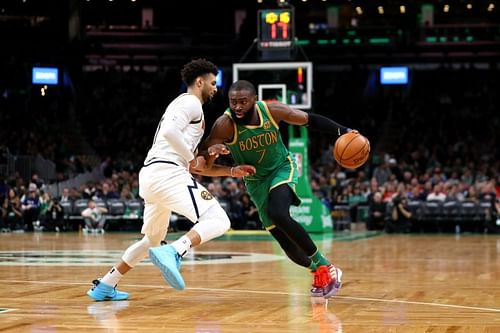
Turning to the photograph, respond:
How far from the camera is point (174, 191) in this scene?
20.9 ft

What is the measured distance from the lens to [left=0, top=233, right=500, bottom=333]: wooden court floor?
543cm

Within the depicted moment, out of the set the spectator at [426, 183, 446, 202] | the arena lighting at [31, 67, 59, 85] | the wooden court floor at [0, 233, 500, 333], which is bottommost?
the spectator at [426, 183, 446, 202]

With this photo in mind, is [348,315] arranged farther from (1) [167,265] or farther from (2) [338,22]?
(2) [338,22]

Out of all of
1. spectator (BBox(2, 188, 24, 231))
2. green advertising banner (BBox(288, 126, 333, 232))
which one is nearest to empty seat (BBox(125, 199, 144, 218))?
spectator (BBox(2, 188, 24, 231))

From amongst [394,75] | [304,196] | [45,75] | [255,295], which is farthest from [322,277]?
[45,75]

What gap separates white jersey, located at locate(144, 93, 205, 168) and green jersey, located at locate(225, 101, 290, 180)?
1.78ft

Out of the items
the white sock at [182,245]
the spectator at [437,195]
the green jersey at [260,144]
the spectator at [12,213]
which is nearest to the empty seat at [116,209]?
the spectator at [12,213]

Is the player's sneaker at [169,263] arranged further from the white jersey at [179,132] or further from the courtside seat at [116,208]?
the courtside seat at [116,208]

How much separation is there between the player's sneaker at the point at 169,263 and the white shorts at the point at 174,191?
0.36 m

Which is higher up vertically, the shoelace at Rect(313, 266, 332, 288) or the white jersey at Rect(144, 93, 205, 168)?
the white jersey at Rect(144, 93, 205, 168)

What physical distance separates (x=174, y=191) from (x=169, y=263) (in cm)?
65

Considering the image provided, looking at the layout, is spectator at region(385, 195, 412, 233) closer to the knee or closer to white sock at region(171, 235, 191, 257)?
the knee

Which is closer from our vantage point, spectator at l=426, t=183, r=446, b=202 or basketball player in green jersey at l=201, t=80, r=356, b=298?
basketball player in green jersey at l=201, t=80, r=356, b=298

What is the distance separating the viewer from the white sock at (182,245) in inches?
243
